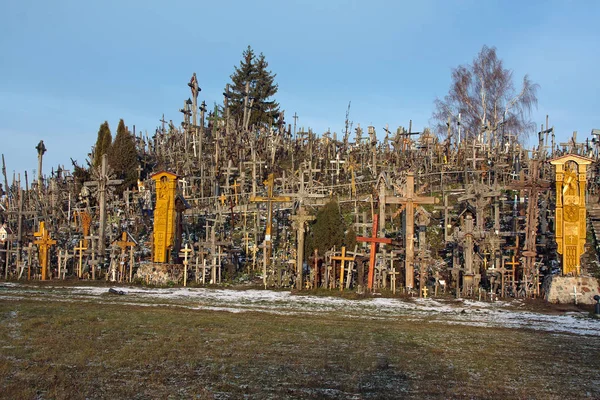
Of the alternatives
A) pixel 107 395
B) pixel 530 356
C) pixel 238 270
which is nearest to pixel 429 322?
pixel 530 356

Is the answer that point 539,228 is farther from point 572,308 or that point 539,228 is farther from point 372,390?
point 372,390

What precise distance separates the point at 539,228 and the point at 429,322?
1293 cm

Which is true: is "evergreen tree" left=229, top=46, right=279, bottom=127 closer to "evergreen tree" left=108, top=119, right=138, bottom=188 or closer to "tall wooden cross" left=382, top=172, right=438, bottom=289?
"evergreen tree" left=108, top=119, right=138, bottom=188

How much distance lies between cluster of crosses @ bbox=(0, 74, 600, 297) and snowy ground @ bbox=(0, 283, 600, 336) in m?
2.10

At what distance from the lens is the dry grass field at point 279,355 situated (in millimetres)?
8867

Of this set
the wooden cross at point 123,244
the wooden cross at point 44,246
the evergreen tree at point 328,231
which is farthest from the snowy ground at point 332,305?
the wooden cross at point 44,246

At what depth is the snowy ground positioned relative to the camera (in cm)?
1616

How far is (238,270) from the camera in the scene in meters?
26.3

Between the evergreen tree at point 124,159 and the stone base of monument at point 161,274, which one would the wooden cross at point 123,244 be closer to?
the stone base of monument at point 161,274

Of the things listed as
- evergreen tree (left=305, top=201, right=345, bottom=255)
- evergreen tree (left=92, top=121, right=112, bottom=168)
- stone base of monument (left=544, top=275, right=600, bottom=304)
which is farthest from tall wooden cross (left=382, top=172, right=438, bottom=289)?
evergreen tree (left=92, top=121, right=112, bottom=168)

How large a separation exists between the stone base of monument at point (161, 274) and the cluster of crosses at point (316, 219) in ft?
0.25

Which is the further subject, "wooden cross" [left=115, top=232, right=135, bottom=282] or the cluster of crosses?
"wooden cross" [left=115, top=232, right=135, bottom=282]

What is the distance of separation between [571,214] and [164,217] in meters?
15.2

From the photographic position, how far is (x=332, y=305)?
18984mm
